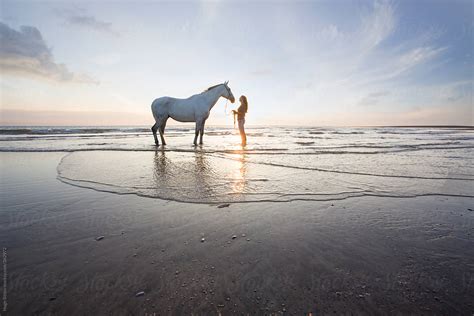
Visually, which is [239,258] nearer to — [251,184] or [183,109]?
[251,184]

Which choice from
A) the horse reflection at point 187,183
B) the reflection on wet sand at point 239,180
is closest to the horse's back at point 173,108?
the horse reflection at point 187,183

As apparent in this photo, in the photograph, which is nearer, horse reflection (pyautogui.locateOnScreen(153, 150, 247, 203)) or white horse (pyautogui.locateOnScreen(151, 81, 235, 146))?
horse reflection (pyautogui.locateOnScreen(153, 150, 247, 203))

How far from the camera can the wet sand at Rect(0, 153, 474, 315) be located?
120 cm

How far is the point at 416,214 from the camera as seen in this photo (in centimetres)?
245

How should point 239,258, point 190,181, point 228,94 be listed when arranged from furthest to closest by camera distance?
1. point 228,94
2. point 190,181
3. point 239,258

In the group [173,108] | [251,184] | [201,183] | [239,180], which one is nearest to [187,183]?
[201,183]

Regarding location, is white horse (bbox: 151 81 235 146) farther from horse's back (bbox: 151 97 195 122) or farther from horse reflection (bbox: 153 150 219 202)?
horse reflection (bbox: 153 150 219 202)

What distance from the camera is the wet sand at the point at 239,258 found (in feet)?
3.93

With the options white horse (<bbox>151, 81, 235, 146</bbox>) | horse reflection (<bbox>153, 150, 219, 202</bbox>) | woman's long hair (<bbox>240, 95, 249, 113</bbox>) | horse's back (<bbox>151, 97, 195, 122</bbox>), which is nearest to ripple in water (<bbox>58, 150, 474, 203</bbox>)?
horse reflection (<bbox>153, 150, 219, 202</bbox>)

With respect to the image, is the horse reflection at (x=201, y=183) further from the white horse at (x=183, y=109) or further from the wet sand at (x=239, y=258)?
the white horse at (x=183, y=109)

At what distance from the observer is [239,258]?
5.24 ft

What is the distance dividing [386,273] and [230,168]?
3902 millimetres

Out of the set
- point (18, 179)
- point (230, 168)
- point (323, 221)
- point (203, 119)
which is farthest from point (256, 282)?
point (203, 119)

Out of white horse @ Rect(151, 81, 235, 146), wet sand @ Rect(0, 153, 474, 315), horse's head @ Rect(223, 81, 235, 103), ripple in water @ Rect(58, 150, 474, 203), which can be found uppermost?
horse's head @ Rect(223, 81, 235, 103)
